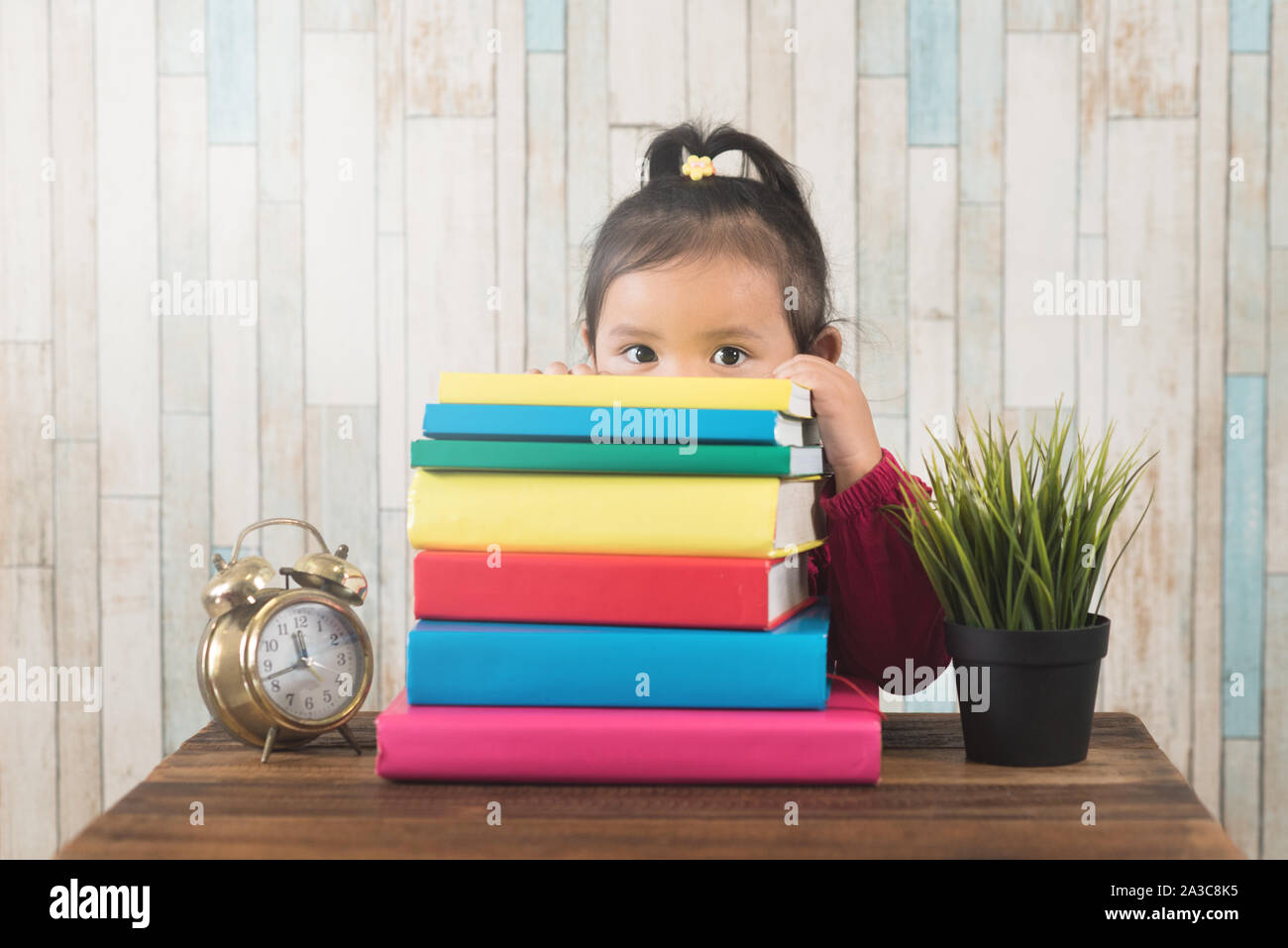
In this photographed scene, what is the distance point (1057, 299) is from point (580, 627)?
5.12ft

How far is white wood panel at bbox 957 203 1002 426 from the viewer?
6.62ft

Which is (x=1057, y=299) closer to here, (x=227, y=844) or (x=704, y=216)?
(x=704, y=216)

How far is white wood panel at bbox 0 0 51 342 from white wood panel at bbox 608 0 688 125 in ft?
3.38

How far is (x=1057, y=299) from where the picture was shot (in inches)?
79.4

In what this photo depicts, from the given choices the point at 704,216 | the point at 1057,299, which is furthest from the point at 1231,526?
the point at 704,216

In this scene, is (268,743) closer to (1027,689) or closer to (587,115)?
(1027,689)

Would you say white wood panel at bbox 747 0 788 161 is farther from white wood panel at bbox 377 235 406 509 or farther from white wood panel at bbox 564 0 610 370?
white wood panel at bbox 377 235 406 509

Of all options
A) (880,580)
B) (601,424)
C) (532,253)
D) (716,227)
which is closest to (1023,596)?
(880,580)

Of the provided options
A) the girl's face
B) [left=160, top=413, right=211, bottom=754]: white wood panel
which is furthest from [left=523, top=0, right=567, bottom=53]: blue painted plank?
the girl's face

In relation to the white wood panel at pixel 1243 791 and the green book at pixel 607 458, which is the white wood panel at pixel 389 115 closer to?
the green book at pixel 607 458

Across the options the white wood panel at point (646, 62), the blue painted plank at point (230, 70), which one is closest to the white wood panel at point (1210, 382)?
the white wood panel at point (646, 62)

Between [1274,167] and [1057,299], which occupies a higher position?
[1274,167]
